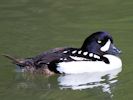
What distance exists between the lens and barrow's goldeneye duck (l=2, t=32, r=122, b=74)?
11297 millimetres

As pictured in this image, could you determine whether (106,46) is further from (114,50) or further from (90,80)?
(90,80)

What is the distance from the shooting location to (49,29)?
14.0 meters

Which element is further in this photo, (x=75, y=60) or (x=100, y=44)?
(x=100, y=44)

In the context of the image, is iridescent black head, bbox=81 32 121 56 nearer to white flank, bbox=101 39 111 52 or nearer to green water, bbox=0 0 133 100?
white flank, bbox=101 39 111 52

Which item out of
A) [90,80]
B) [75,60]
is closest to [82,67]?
[75,60]

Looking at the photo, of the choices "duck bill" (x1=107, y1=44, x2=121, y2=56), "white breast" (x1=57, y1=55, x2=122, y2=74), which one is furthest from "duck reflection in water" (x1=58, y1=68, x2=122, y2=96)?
"duck bill" (x1=107, y1=44, x2=121, y2=56)

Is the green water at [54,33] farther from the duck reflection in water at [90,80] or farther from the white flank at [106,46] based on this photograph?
the white flank at [106,46]

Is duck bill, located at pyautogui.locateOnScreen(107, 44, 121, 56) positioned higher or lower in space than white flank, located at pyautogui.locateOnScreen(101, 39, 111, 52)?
lower

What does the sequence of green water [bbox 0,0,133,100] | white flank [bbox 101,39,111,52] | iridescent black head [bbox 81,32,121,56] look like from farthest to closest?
white flank [bbox 101,39,111,52]
iridescent black head [bbox 81,32,121,56]
green water [bbox 0,0,133,100]

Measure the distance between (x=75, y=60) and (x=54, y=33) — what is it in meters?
2.35

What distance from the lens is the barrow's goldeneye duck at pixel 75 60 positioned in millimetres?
11297

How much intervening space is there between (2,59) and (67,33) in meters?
2.03

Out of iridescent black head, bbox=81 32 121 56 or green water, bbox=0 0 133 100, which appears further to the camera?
iridescent black head, bbox=81 32 121 56

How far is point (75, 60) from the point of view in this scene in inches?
448
